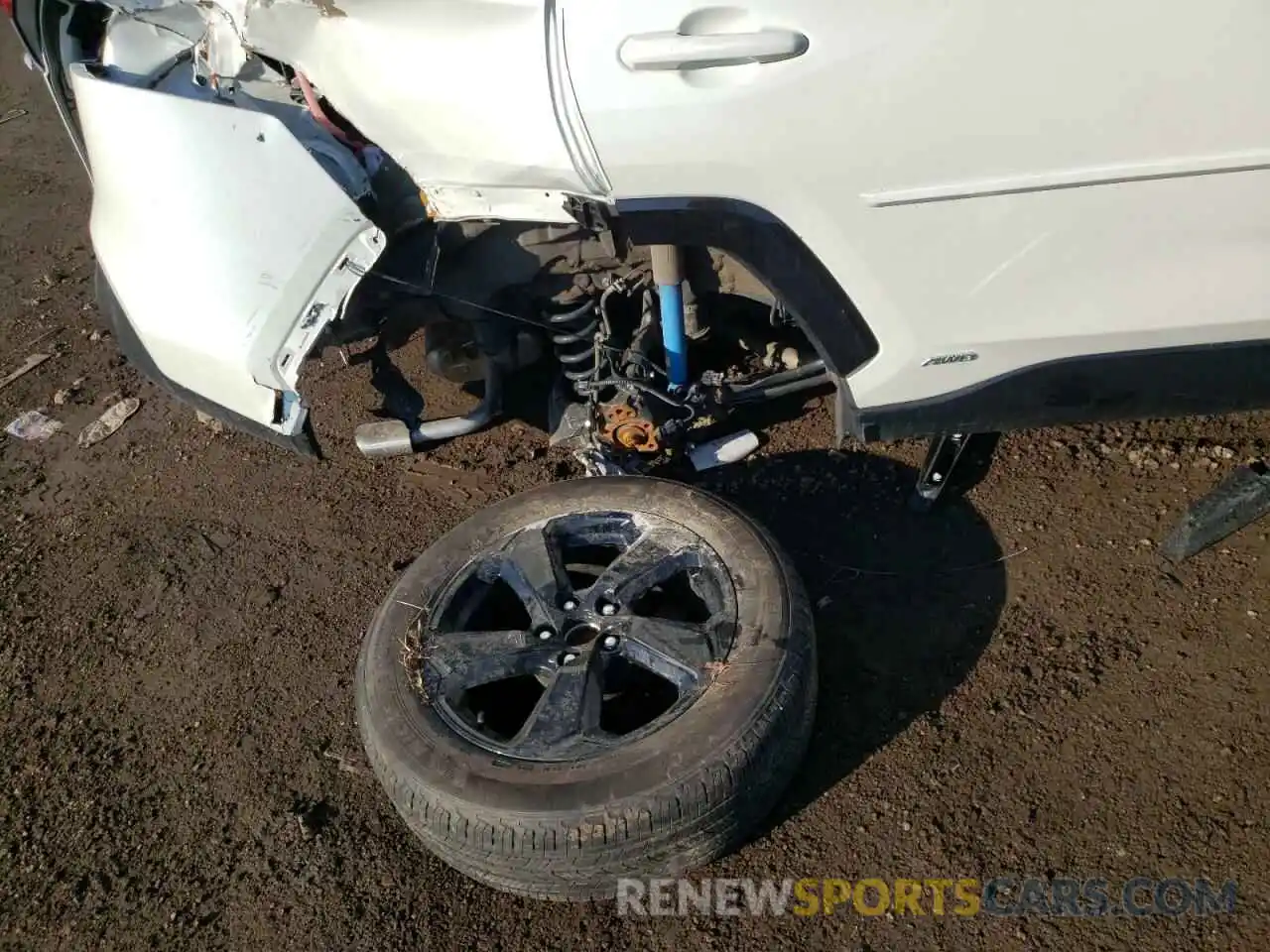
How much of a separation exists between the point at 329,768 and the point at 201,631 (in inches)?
27.7

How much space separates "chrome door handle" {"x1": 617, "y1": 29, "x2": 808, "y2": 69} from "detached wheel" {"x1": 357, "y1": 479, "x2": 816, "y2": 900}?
1124 millimetres

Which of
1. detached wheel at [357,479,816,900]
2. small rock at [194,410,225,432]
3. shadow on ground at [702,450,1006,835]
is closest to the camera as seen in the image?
detached wheel at [357,479,816,900]

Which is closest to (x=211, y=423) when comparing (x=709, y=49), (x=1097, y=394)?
(x=709, y=49)

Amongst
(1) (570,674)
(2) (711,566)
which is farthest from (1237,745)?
(1) (570,674)

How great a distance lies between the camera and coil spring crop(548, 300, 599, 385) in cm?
304

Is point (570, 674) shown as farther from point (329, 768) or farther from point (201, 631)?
point (201, 631)

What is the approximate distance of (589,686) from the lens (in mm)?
2377

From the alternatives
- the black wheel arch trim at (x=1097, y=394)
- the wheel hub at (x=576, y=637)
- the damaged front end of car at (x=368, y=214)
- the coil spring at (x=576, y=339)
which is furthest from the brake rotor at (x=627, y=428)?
the black wheel arch trim at (x=1097, y=394)

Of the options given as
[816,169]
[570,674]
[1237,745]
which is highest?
[816,169]

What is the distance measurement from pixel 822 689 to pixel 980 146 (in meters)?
1.36

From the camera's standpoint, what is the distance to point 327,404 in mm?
3762

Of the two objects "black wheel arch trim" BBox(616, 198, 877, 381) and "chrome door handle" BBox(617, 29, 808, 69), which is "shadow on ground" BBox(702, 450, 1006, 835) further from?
"chrome door handle" BBox(617, 29, 808, 69)

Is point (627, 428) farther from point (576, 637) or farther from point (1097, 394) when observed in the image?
point (1097, 394)

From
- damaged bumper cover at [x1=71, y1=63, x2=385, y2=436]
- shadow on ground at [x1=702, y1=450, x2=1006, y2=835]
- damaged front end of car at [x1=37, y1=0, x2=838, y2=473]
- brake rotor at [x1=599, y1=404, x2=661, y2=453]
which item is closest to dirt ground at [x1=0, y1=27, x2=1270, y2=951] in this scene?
shadow on ground at [x1=702, y1=450, x2=1006, y2=835]
